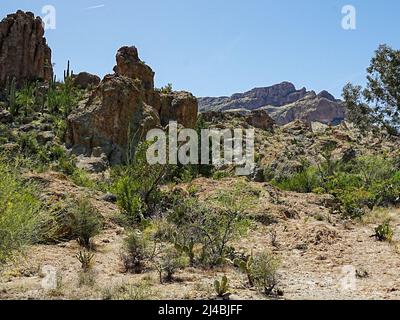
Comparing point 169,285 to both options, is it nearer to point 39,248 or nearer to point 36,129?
point 39,248

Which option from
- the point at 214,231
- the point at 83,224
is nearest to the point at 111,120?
the point at 83,224

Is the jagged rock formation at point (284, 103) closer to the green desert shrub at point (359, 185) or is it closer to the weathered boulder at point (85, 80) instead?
the weathered boulder at point (85, 80)

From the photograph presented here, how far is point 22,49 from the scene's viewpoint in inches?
1721

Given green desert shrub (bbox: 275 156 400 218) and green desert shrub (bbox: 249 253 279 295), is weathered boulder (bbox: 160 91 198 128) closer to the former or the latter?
green desert shrub (bbox: 275 156 400 218)

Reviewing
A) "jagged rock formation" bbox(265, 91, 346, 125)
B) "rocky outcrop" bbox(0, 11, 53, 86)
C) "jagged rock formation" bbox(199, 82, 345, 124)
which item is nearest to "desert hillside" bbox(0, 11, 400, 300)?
"rocky outcrop" bbox(0, 11, 53, 86)

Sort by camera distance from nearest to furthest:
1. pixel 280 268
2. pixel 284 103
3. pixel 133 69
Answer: pixel 280 268
pixel 133 69
pixel 284 103

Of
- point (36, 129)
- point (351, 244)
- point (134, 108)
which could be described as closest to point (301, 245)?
point (351, 244)

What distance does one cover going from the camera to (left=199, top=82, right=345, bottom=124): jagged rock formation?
122 metres

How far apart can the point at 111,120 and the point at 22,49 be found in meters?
23.0

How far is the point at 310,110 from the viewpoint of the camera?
12281 cm

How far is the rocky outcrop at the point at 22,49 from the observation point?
140 feet

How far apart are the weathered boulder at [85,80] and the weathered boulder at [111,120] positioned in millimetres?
15672

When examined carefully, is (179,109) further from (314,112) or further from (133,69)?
(314,112)

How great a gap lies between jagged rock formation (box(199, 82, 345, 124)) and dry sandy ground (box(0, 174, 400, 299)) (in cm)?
11170
